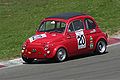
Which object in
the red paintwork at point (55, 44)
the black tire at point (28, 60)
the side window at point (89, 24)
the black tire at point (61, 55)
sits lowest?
the black tire at point (28, 60)

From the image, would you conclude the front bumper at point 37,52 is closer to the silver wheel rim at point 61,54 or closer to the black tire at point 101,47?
the silver wheel rim at point 61,54

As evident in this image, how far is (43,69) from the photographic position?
1691cm

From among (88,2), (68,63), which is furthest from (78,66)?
(88,2)

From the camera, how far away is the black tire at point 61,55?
17953 mm

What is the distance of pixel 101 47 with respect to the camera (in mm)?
19484

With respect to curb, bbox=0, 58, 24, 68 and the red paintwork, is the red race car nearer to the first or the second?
the red paintwork

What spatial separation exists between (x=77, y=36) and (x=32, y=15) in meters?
13.8

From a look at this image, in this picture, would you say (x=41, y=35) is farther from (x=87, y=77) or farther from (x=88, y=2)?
(x=88, y=2)

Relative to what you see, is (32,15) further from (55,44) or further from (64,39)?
(55,44)

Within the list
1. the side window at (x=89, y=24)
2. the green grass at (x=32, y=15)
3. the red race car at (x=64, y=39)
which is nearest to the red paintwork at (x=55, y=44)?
the red race car at (x=64, y=39)

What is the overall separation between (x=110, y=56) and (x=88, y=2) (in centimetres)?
1683

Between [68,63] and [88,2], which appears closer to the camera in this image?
[68,63]

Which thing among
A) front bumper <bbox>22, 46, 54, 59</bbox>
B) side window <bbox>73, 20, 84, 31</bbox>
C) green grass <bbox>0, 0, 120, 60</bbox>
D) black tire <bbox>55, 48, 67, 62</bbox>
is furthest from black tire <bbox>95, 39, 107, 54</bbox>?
green grass <bbox>0, 0, 120, 60</bbox>

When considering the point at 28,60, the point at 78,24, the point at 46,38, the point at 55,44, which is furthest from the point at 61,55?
the point at 78,24
